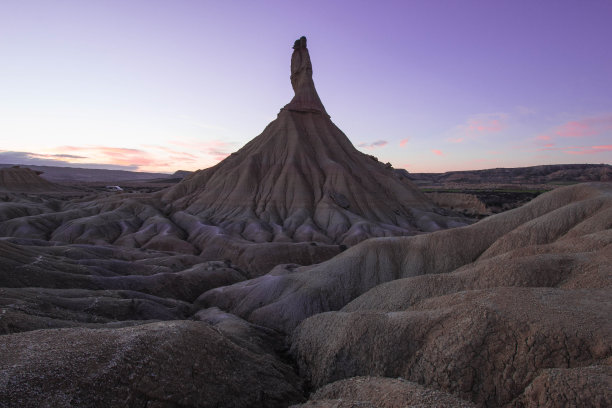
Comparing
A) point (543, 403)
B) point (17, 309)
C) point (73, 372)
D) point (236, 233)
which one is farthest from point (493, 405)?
point (236, 233)

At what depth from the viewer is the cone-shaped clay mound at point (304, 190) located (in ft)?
160

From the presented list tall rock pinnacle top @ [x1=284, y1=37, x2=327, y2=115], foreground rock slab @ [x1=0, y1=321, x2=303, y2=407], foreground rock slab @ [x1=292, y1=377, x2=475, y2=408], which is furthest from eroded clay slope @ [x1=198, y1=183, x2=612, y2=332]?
tall rock pinnacle top @ [x1=284, y1=37, x2=327, y2=115]

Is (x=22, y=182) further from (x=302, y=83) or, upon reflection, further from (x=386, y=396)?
(x=386, y=396)

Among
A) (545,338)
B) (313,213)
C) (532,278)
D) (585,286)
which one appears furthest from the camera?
(313,213)

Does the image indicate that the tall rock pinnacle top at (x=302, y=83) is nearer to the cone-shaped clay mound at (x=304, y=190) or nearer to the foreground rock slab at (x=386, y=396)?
the cone-shaped clay mound at (x=304, y=190)

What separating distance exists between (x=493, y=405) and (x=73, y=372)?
9.14m

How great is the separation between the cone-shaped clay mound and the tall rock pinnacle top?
0.58ft

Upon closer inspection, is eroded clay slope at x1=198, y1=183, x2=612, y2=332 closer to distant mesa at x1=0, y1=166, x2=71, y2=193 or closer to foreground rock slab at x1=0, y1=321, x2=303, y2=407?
foreground rock slab at x1=0, y1=321, x2=303, y2=407

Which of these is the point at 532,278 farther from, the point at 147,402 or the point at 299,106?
the point at 299,106

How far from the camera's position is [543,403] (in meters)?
7.29

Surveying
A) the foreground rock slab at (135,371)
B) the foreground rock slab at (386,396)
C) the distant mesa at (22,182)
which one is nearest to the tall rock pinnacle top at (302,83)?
the foreground rock slab at (135,371)

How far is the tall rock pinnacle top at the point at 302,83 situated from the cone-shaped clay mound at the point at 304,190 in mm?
178

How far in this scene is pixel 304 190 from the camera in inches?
2185

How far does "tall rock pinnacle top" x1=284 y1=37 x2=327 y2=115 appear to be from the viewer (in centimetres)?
6506
